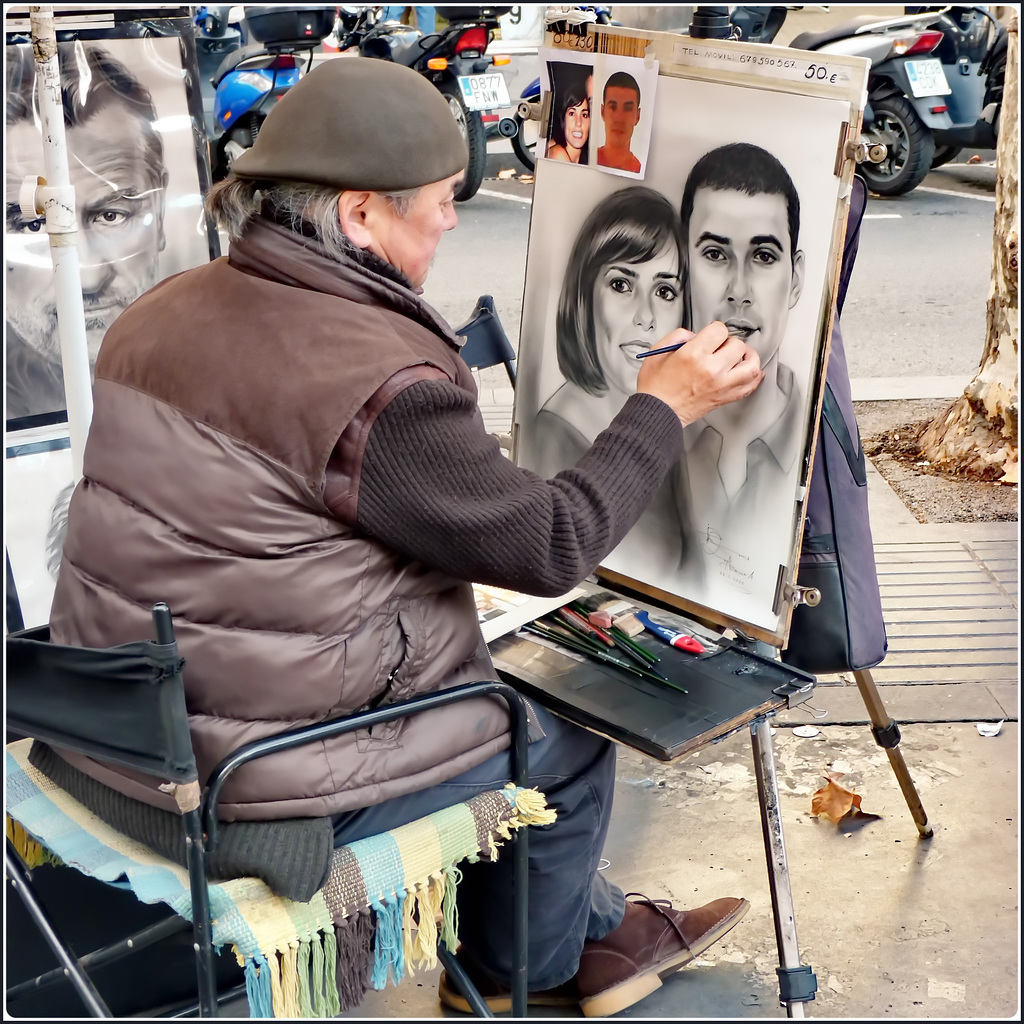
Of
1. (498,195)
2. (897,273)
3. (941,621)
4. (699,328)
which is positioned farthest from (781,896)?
(498,195)

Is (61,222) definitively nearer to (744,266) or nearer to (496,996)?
(744,266)

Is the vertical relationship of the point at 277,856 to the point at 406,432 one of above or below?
below

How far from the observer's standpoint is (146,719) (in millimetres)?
1462

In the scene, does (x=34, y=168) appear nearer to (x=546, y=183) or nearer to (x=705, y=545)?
(x=546, y=183)

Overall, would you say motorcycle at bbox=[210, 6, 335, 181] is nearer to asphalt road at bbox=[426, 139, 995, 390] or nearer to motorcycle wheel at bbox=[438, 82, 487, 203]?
motorcycle wheel at bbox=[438, 82, 487, 203]

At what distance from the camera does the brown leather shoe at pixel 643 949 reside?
2.07 m

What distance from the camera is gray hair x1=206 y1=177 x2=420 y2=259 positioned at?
1.61 meters

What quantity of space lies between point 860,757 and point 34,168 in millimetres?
2272

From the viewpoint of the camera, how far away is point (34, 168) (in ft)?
8.40

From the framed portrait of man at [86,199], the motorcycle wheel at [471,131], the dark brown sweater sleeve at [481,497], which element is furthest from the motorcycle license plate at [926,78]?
the dark brown sweater sleeve at [481,497]

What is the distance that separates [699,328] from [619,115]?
38cm

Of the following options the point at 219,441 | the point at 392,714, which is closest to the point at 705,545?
the point at 392,714
